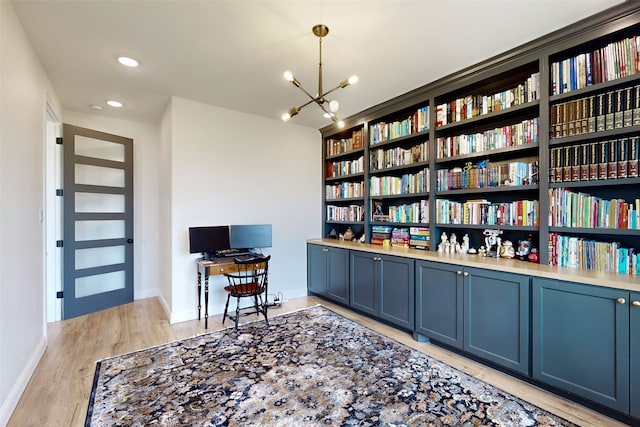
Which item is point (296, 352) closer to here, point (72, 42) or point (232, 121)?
point (232, 121)

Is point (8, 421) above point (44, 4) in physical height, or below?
below

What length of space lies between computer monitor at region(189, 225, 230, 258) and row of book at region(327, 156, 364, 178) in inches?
74.5

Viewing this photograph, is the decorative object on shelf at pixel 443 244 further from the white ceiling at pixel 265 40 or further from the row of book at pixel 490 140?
the white ceiling at pixel 265 40

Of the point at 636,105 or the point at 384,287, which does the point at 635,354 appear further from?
the point at 384,287

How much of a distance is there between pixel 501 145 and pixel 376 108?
5.38 feet

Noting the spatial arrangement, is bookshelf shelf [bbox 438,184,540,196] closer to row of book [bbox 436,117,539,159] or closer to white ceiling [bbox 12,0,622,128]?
row of book [bbox 436,117,539,159]

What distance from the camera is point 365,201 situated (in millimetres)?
4098

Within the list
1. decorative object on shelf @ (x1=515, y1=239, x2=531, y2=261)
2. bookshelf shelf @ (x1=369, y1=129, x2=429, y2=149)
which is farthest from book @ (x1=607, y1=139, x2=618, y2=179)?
bookshelf shelf @ (x1=369, y1=129, x2=429, y2=149)

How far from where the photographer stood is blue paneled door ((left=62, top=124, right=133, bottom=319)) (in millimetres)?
3721

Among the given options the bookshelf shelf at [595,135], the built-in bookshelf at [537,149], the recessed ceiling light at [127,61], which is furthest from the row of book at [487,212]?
the recessed ceiling light at [127,61]

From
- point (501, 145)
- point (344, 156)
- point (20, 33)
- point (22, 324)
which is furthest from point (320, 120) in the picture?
point (22, 324)

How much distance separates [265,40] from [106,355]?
3140 millimetres

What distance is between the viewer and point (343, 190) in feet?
15.0

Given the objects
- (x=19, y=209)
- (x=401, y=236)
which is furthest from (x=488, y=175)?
(x=19, y=209)
